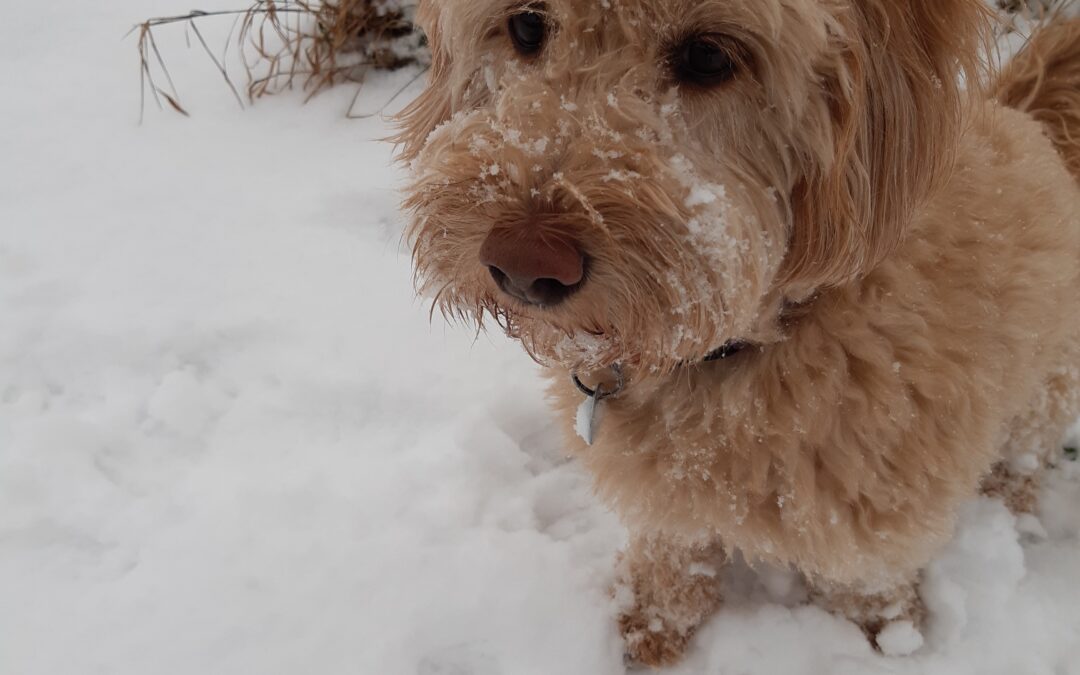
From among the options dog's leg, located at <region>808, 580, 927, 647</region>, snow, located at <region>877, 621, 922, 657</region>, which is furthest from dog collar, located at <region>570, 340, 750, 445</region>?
snow, located at <region>877, 621, 922, 657</region>

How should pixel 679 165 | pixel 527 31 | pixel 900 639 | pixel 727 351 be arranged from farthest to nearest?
pixel 900 639 → pixel 727 351 → pixel 527 31 → pixel 679 165

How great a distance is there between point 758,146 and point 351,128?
9.96ft

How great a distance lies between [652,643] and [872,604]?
2.00ft

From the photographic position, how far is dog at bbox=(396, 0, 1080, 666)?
1354 millimetres

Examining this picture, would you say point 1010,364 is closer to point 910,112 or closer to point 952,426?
point 952,426

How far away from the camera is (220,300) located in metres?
3.18

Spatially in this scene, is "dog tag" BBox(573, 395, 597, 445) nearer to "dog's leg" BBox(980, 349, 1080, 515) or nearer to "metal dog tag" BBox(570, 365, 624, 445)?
"metal dog tag" BBox(570, 365, 624, 445)

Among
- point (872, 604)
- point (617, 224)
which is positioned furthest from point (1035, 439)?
point (617, 224)

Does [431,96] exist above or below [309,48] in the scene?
above

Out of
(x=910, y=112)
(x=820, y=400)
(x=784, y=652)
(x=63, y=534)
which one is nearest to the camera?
Result: (x=910, y=112)

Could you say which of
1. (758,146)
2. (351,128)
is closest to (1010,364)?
(758,146)

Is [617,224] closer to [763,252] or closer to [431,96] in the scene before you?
[763,252]

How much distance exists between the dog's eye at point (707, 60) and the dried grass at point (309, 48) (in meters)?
3.08

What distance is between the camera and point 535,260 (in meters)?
1.27
